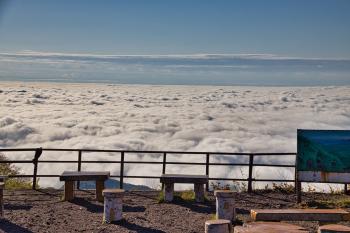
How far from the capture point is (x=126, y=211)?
1140cm

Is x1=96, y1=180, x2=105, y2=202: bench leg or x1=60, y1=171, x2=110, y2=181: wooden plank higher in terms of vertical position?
x1=60, y1=171, x2=110, y2=181: wooden plank

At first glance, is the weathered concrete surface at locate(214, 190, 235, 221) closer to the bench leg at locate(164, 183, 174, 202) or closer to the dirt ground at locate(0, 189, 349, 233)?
the dirt ground at locate(0, 189, 349, 233)

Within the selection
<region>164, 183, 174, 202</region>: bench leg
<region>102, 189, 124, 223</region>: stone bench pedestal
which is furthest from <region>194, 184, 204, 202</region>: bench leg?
<region>102, 189, 124, 223</region>: stone bench pedestal

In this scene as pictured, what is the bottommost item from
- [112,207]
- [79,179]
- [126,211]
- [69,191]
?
[126,211]

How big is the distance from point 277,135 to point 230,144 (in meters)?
41.9

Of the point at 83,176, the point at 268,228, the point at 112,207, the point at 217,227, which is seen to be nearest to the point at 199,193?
the point at 83,176

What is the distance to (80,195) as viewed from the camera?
43.6 feet

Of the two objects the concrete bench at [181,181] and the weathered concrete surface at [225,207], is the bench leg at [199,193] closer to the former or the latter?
the concrete bench at [181,181]

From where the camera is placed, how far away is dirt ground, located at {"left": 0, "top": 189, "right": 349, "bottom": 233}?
388 inches

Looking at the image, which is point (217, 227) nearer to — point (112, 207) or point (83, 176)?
point (112, 207)

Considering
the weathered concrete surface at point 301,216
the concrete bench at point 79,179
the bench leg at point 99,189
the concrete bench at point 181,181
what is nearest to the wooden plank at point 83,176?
the concrete bench at point 79,179

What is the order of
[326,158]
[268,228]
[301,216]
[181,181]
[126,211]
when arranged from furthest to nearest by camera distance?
[181,181]
[326,158]
[126,211]
[301,216]
[268,228]

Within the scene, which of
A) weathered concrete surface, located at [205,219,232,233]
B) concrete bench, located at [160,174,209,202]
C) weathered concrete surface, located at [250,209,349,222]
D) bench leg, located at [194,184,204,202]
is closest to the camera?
weathered concrete surface, located at [205,219,232,233]

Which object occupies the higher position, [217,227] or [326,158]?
[326,158]
